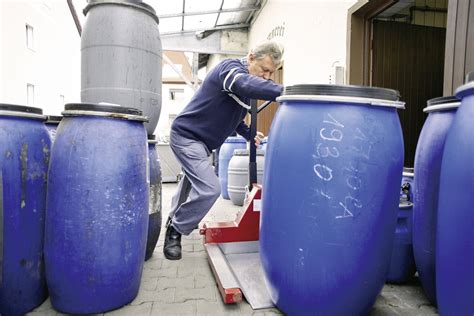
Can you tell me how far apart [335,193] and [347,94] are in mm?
388

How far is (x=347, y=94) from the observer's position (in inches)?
53.1

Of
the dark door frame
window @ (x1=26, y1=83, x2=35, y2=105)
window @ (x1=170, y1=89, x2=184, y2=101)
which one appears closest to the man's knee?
the dark door frame

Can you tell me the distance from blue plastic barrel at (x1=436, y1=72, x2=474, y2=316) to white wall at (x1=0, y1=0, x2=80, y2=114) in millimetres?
7803

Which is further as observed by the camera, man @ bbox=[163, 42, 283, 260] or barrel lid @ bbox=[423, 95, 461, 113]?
man @ bbox=[163, 42, 283, 260]

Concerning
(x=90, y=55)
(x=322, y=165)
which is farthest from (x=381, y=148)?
(x=90, y=55)

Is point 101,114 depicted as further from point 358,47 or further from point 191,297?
point 358,47

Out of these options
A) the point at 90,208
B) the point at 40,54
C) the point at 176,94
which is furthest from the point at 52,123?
the point at 176,94

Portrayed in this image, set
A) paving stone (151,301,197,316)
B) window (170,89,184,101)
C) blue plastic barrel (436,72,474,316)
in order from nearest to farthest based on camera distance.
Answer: blue plastic barrel (436,72,474,316), paving stone (151,301,197,316), window (170,89,184,101)

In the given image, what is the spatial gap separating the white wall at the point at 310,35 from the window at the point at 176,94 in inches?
802

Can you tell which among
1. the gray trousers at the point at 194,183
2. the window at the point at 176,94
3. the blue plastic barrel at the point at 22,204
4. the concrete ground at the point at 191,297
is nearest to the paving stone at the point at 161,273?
the concrete ground at the point at 191,297

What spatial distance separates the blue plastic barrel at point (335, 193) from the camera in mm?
1343

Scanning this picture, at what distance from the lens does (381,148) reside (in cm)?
136

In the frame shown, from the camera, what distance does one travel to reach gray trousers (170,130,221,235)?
2.39 meters

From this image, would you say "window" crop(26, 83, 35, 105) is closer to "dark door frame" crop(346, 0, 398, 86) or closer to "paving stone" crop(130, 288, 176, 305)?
"dark door frame" crop(346, 0, 398, 86)
